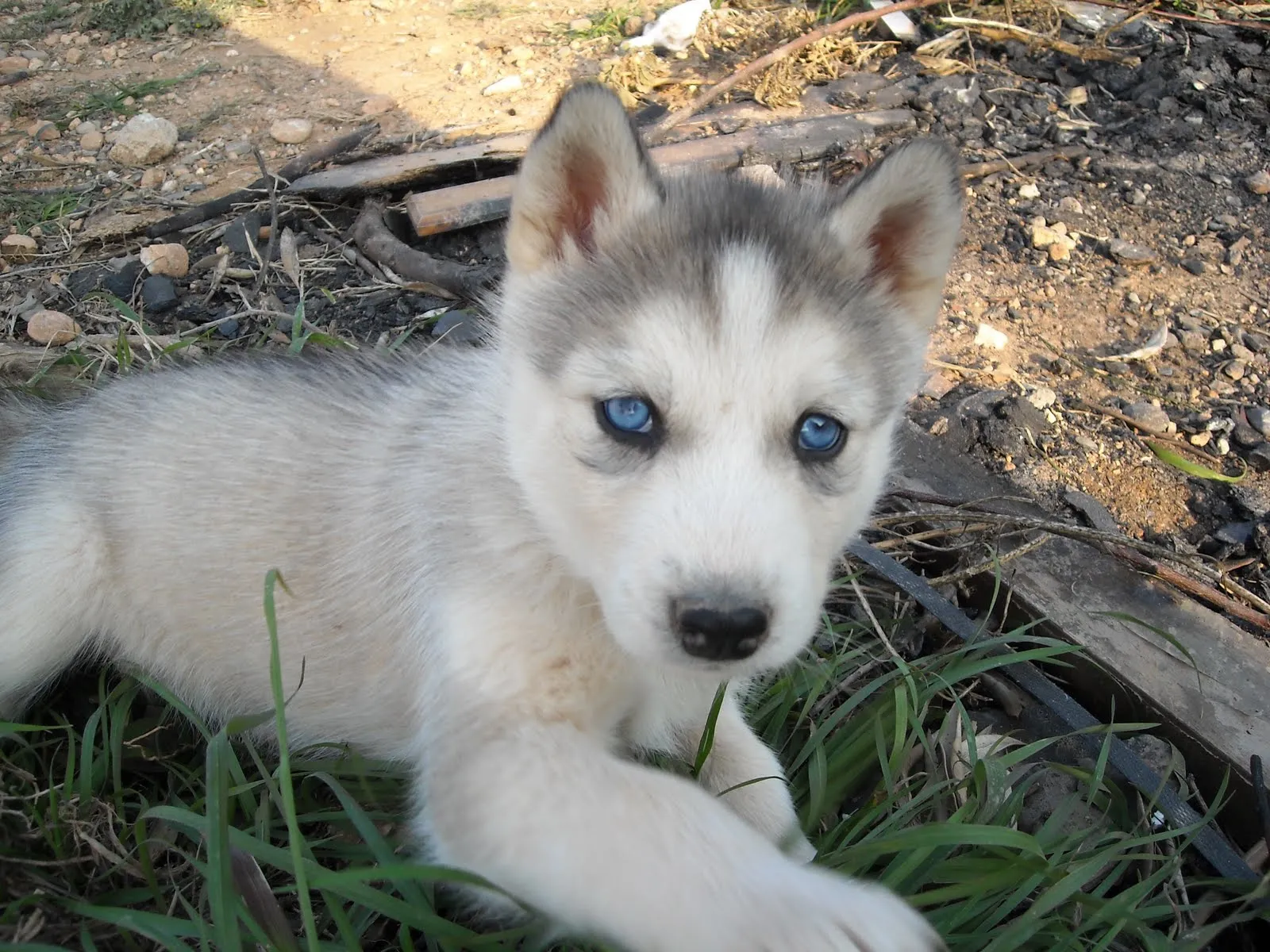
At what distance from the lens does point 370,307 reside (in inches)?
181

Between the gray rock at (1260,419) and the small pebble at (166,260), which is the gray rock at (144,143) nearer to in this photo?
the small pebble at (166,260)

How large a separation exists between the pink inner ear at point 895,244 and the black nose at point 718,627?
1043 mm

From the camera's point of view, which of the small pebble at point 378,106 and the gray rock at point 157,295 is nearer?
the gray rock at point 157,295

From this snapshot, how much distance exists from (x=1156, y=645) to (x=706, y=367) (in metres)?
2.23

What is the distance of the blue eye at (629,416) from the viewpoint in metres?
1.97

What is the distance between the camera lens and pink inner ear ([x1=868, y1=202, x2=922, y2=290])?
7.45ft

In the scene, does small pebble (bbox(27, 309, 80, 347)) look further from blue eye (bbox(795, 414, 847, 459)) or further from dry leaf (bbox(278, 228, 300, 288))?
blue eye (bbox(795, 414, 847, 459))

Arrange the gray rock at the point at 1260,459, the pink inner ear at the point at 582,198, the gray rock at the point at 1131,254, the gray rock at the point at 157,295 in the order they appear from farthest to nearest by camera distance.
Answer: the gray rock at the point at 1131,254 < the gray rock at the point at 157,295 < the gray rock at the point at 1260,459 < the pink inner ear at the point at 582,198

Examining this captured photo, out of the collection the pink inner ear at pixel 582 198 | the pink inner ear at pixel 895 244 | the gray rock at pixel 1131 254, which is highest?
the pink inner ear at pixel 582 198

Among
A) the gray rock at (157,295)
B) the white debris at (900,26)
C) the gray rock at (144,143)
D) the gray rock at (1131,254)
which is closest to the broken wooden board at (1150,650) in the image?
the gray rock at (1131,254)

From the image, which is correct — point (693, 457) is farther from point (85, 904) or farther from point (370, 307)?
point (370, 307)

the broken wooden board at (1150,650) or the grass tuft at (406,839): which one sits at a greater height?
the grass tuft at (406,839)

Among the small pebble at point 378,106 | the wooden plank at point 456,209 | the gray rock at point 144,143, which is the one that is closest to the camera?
the wooden plank at point 456,209

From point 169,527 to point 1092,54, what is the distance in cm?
701
